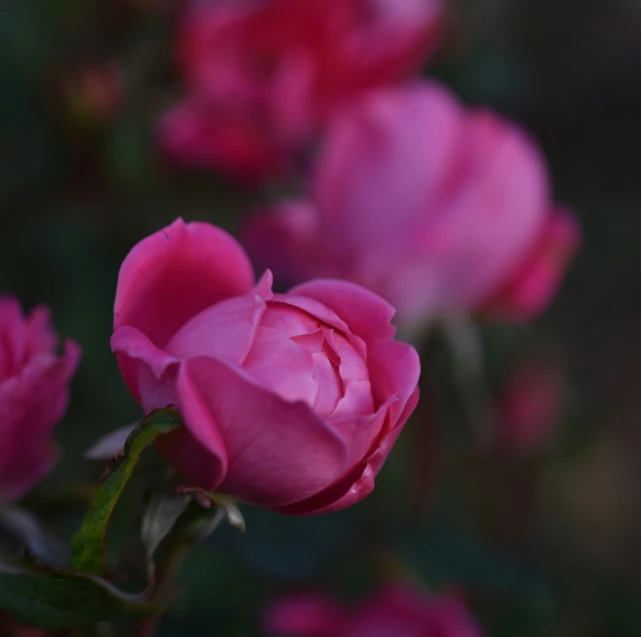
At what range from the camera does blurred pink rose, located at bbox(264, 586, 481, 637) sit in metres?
0.65

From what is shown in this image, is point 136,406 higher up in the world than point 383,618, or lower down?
lower down

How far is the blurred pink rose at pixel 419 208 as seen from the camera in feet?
2.15

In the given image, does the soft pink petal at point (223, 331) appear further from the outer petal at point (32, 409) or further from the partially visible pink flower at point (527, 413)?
the partially visible pink flower at point (527, 413)

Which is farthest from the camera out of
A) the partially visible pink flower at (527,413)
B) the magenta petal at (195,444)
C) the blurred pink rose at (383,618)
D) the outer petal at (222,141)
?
the partially visible pink flower at (527,413)

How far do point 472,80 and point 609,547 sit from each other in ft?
3.05

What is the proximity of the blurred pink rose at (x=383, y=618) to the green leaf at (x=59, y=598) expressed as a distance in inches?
13.5

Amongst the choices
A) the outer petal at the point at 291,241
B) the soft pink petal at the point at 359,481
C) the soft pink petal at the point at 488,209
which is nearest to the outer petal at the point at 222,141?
the outer petal at the point at 291,241

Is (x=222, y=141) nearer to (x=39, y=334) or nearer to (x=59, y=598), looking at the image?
(x=39, y=334)

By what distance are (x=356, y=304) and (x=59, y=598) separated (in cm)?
16

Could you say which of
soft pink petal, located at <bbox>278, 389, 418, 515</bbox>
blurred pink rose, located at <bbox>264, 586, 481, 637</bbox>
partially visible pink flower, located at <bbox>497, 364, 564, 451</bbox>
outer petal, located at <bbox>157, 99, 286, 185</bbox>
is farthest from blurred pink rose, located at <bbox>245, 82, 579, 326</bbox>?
partially visible pink flower, located at <bbox>497, 364, 564, 451</bbox>

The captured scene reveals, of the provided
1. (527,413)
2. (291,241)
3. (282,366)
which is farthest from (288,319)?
(527,413)

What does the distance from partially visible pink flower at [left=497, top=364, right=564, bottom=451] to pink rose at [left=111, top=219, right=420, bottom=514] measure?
0.82 m

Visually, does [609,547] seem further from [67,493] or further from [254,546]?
[67,493]

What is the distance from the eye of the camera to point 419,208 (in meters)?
0.67
